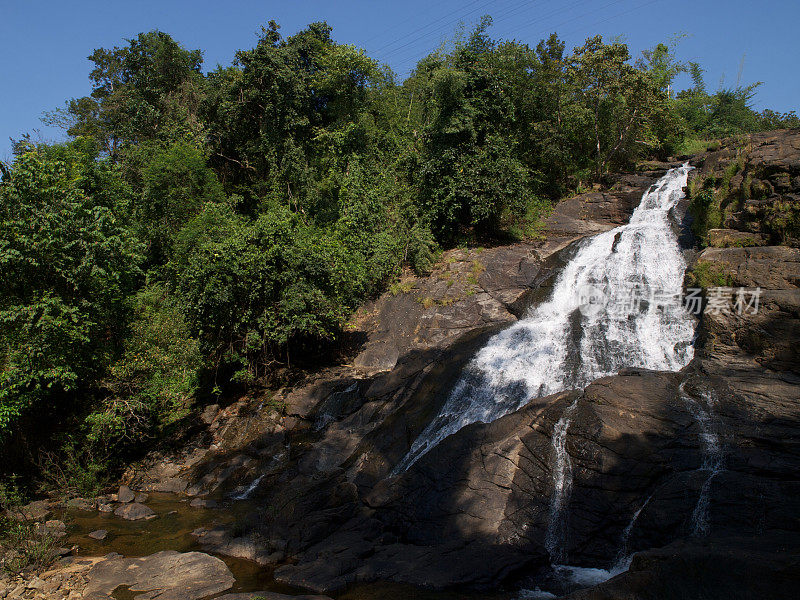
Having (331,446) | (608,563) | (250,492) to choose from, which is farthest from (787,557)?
(250,492)

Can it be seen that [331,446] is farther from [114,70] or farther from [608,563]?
[114,70]

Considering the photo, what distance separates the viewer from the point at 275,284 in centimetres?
1677

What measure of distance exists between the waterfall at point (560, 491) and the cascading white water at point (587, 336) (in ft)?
8.43

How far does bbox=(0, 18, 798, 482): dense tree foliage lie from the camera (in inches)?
500

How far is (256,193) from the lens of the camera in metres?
29.8

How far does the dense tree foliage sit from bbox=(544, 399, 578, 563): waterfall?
9.43 meters

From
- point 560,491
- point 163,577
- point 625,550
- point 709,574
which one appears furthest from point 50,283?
point 709,574

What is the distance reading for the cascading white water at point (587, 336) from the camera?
1241 cm

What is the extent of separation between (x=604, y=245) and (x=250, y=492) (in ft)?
49.4

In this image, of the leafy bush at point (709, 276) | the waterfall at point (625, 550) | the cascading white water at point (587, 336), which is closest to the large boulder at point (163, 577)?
the cascading white water at point (587, 336)

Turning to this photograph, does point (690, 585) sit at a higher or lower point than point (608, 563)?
higher

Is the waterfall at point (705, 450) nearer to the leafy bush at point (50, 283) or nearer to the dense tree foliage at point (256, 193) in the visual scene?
the dense tree foliage at point (256, 193)

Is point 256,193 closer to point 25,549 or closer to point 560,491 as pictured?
point 25,549

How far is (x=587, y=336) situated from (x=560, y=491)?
623cm
